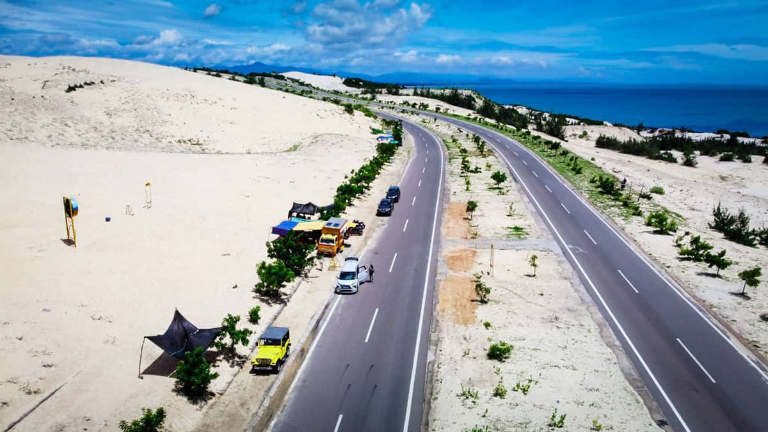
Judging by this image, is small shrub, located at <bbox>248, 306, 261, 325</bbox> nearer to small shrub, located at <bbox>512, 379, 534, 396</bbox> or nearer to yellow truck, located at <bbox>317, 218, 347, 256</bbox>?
yellow truck, located at <bbox>317, 218, 347, 256</bbox>

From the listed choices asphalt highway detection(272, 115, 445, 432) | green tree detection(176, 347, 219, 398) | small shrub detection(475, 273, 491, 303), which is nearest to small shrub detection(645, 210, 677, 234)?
asphalt highway detection(272, 115, 445, 432)

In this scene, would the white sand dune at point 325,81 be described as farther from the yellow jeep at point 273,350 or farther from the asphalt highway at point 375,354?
the yellow jeep at point 273,350

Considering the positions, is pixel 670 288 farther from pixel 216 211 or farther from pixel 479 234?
pixel 216 211

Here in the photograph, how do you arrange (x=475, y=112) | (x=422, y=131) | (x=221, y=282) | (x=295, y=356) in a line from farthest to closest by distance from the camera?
1. (x=475, y=112)
2. (x=422, y=131)
3. (x=221, y=282)
4. (x=295, y=356)

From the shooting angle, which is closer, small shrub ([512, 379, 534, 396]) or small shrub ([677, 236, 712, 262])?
small shrub ([512, 379, 534, 396])

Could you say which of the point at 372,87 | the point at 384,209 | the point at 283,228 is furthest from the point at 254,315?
the point at 372,87

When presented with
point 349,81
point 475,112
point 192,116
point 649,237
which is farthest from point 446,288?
Answer: point 349,81

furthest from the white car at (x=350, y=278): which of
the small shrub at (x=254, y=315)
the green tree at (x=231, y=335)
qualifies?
the green tree at (x=231, y=335)
